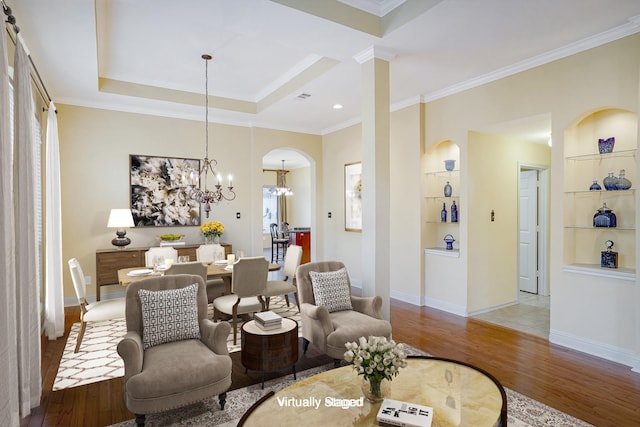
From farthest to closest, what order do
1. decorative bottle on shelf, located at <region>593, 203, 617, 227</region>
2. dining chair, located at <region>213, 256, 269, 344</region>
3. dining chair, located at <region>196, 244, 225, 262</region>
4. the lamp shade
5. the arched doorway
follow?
the arched doorway → dining chair, located at <region>196, 244, 225, 262</region> → the lamp shade → dining chair, located at <region>213, 256, 269, 344</region> → decorative bottle on shelf, located at <region>593, 203, 617, 227</region>

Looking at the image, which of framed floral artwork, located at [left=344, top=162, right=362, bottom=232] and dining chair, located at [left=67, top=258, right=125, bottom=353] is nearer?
dining chair, located at [left=67, top=258, right=125, bottom=353]

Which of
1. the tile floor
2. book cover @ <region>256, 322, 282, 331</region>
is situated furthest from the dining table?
the tile floor

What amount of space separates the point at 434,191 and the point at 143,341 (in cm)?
429

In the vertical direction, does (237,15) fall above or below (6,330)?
above

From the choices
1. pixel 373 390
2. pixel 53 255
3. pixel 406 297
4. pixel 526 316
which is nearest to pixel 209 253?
pixel 53 255

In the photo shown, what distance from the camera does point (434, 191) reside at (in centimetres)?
549

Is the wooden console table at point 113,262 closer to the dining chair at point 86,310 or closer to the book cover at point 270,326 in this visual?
the dining chair at point 86,310

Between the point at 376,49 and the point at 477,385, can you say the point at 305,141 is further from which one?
the point at 477,385

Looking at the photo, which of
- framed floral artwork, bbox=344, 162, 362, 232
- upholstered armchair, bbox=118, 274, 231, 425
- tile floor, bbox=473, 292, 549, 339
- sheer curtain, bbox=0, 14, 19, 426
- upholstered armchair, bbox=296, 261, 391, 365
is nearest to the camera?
sheer curtain, bbox=0, 14, 19, 426

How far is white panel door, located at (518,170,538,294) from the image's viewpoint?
19.9 feet

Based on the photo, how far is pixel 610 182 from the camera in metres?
3.63

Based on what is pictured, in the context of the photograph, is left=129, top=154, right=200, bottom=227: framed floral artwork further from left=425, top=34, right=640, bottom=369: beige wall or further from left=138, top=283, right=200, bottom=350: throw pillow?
left=425, top=34, right=640, bottom=369: beige wall

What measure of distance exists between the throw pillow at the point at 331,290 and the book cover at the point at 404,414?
1651 mm

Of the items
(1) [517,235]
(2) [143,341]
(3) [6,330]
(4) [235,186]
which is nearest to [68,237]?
(4) [235,186]
